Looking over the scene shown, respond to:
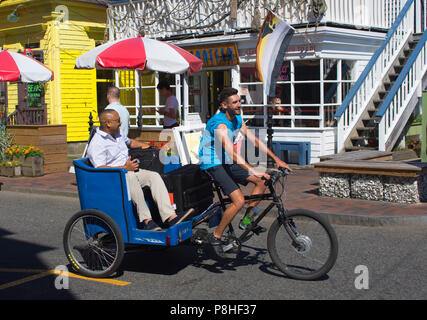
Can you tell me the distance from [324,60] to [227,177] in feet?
30.2

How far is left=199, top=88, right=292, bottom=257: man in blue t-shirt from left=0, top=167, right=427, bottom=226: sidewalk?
1385 millimetres

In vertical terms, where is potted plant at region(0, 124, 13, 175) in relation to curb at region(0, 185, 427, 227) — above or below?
above

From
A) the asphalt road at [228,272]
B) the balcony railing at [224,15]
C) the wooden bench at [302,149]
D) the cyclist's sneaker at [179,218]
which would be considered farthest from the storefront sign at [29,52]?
the cyclist's sneaker at [179,218]

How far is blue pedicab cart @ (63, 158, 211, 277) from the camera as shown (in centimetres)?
582

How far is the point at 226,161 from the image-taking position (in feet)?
20.2

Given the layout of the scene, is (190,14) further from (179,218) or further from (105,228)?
(105,228)

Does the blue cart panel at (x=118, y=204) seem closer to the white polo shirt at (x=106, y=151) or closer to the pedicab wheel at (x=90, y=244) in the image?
the pedicab wheel at (x=90, y=244)

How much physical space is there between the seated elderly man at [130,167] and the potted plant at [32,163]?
864 cm

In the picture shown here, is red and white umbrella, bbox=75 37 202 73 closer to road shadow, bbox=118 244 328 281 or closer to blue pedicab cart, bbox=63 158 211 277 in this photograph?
road shadow, bbox=118 244 328 281

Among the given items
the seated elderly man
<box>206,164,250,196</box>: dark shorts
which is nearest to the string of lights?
<box>206,164,250,196</box>: dark shorts

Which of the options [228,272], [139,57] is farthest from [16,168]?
[228,272]
